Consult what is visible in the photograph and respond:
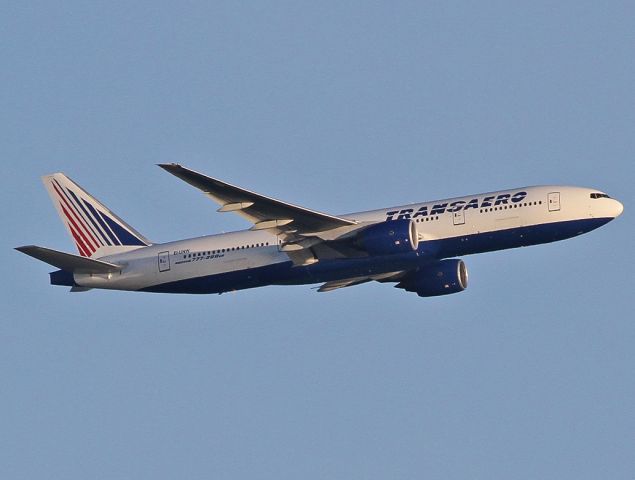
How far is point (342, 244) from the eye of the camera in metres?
65.4

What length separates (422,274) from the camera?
69562 millimetres

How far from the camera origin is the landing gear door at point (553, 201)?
64625 millimetres

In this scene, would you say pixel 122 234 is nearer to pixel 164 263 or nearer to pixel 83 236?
pixel 83 236

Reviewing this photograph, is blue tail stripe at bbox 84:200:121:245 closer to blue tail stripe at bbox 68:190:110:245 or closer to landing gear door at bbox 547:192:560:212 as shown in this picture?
blue tail stripe at bbox 68:190:110:245

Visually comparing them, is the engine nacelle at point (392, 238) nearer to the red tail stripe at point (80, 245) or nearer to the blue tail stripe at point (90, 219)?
the blue tail stripe at point (90, 219)

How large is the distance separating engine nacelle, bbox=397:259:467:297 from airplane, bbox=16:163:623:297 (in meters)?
0.05

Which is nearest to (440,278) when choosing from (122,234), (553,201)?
(553,201)

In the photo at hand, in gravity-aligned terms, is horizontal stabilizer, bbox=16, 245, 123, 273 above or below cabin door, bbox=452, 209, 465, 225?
below

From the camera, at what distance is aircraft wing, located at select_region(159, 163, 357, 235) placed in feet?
201

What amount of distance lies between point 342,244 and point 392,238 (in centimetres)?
308

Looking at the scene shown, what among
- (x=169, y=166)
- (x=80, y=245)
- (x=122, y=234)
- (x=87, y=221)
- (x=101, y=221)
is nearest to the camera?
(x=169, y=166)

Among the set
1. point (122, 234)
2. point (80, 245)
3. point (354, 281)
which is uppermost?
point (122, 234)

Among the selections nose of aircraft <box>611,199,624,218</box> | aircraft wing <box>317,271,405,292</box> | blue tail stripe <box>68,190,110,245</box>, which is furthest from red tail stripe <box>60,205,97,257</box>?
nose of aircraft <box>611,199,624,218</box>

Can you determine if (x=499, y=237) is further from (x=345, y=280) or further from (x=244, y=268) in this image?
(x=244, y=268)
